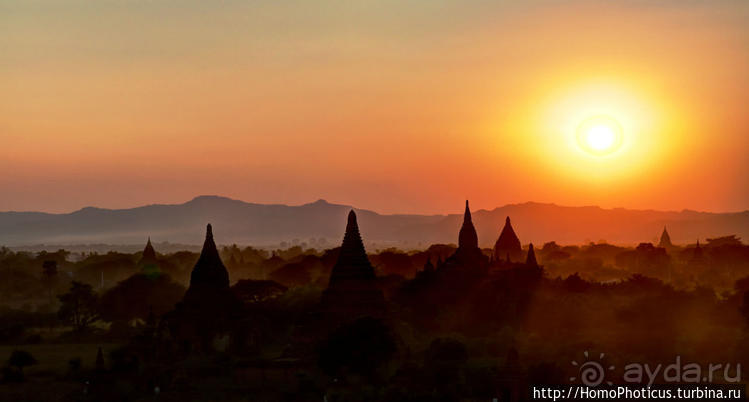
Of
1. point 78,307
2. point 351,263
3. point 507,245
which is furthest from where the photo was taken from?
point 507,245

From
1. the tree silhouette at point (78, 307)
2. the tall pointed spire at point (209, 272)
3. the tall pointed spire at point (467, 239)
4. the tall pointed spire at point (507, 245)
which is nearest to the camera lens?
the tall pointed spire at point (209, 272)

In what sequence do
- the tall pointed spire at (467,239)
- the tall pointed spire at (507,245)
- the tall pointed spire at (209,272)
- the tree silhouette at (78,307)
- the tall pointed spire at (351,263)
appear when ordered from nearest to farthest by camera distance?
1. the tall pointed spire at (351,263)
2. the tall pointed spire at (209,272)
3. the tree silhouette at (78,307)
4. the tall pointed spire at (467,239)
5. the tall pointed spire at (507,245)

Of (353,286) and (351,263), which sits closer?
(353,286)

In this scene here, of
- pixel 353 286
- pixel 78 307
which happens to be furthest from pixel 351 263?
pixel 78 307

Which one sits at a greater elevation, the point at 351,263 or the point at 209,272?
the point at 351,263

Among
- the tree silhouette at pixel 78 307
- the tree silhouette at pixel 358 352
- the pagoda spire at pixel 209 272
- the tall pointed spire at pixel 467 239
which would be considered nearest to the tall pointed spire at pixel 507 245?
the tall pointed spire at pixel 467 239

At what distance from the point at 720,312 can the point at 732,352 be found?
59.3 feet

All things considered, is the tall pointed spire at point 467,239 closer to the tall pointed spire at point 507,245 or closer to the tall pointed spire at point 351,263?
the tall pointed spire at point 507,245

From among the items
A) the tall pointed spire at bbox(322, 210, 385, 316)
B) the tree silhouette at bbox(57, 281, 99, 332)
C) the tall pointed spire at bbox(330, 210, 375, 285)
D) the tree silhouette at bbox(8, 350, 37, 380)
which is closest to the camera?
the tree silhouette at bbox(8, 350, 37, 380)

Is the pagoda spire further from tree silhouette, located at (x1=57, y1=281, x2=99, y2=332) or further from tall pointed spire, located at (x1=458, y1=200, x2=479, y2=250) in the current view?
tall pointed spire, located at (x1=458, y1=200, x2=479, y2=250)

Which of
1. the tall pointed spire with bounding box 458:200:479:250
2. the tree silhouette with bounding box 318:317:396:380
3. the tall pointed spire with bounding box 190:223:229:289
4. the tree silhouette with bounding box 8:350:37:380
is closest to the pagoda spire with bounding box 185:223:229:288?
the tall pointed spire with bounding box 190:223:229:289

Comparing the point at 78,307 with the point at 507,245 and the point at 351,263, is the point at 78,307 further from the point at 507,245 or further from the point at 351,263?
the point at 507,245

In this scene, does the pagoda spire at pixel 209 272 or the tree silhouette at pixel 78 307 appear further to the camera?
the tree silhouette at pixel 78 307

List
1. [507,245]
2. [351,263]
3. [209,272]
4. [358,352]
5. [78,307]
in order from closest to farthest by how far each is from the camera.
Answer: [358,352] < [351,263] < [209,272] < [78,307] < [507,245]
